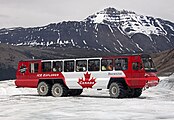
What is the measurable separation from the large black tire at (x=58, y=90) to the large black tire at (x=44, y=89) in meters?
0.46

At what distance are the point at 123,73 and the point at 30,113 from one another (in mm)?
9713

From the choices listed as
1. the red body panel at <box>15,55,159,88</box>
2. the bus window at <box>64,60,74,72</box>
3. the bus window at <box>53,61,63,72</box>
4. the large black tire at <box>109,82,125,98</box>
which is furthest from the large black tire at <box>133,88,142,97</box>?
the bus window at <box>53,61,63,72</box>

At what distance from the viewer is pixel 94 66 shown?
25422 mm

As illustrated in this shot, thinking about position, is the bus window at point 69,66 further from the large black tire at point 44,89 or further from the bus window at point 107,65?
the bus window at point 107,65

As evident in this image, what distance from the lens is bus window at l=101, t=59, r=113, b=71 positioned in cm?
2477

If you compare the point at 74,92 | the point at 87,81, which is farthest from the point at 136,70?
the point at 74,92

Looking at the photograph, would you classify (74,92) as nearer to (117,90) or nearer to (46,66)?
(46,66)

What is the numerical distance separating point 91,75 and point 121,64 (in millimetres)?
2306

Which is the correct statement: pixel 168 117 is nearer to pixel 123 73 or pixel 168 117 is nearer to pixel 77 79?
pixel 123 73

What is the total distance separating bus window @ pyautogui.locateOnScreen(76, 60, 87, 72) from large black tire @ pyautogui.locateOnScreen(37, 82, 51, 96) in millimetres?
3052

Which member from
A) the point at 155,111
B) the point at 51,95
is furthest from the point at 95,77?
the point at 155,111

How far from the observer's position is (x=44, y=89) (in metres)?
28.0

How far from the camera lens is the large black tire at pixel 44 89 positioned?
2781cm

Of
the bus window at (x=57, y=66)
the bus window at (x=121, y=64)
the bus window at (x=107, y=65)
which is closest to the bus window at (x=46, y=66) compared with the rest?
the bus window at (x=57, y=66)
